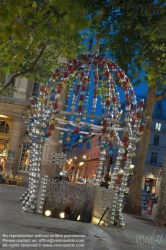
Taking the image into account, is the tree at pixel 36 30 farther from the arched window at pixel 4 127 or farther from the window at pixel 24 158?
the arched window at pixel 4 127

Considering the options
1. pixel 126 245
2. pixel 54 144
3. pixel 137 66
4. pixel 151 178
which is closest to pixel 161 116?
pixel 151 178

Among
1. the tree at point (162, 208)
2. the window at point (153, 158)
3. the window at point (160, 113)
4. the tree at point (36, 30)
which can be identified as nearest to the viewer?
the tree at point (36, 30)

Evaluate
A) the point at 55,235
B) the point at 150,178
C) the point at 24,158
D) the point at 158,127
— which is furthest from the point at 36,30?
the point at 158,127

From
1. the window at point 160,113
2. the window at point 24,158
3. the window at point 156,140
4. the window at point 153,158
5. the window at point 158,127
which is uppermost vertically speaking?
the window at point 160,113

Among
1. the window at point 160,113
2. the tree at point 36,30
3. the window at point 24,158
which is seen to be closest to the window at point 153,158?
the window at point 160,113

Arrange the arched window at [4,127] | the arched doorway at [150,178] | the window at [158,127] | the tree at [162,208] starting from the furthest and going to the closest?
the window at [158,127]
the arched doorway at [150,178]
the arched window at [4,127]
the tree at [162,208]

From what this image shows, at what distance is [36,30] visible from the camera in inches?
599

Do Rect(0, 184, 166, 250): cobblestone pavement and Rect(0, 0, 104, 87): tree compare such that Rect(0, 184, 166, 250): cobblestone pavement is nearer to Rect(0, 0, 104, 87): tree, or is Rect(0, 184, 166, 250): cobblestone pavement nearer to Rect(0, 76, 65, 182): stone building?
Rect(0, 0, 104, 87): tree

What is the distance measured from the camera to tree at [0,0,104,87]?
24.3 ft

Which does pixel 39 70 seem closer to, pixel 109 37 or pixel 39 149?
pixel 109 37

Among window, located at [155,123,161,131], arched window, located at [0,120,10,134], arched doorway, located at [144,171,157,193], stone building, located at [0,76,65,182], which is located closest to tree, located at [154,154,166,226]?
stone building, located at [0,76,65,182]

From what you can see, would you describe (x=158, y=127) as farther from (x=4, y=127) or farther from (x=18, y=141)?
(x=18, y=141)

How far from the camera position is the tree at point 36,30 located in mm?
7420

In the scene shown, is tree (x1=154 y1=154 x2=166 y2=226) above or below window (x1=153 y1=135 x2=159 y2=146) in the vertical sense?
below
